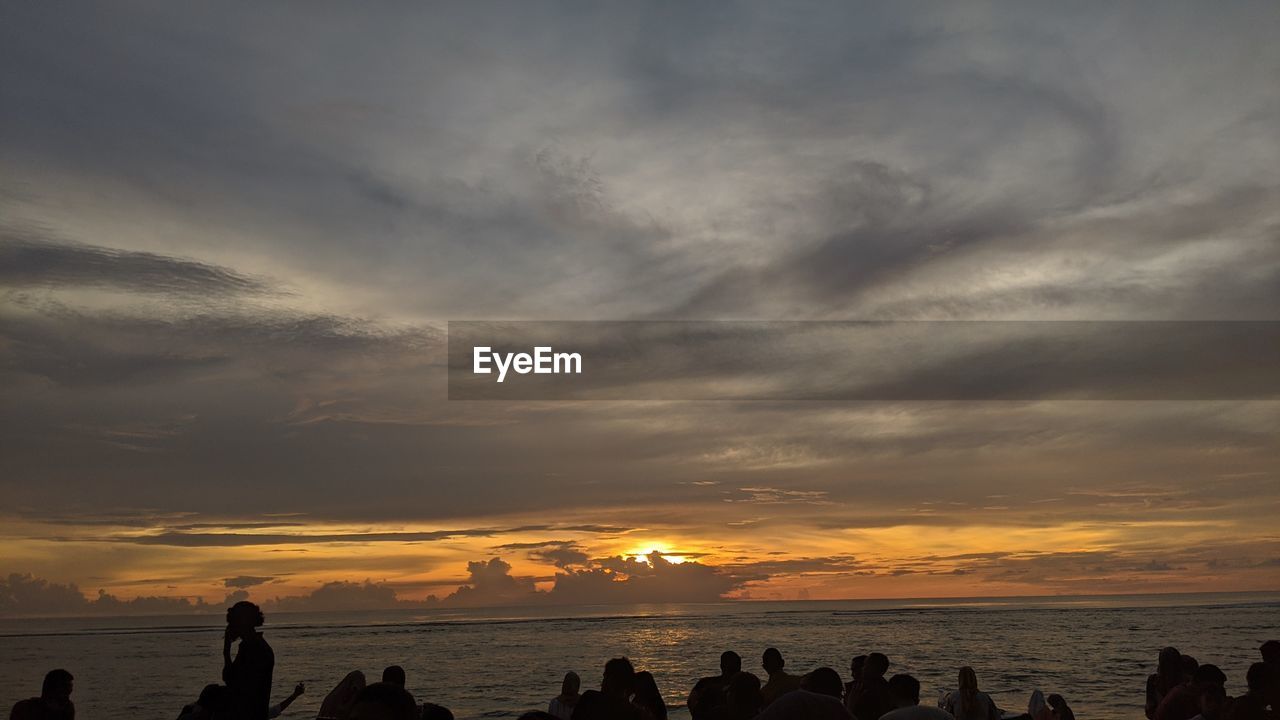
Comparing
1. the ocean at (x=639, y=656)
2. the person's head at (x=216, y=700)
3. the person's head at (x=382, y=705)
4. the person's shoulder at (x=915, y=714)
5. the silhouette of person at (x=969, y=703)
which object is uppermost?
the person's head at (x=382, y=705)

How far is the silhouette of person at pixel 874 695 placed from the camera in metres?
8.86

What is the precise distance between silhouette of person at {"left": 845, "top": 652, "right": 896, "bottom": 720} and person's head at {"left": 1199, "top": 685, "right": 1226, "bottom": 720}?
273cm

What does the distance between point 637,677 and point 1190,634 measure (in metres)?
81.9

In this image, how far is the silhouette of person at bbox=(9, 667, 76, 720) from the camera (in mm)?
9508

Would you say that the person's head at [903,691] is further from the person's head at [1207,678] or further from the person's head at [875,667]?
the person's head at [1207,678]

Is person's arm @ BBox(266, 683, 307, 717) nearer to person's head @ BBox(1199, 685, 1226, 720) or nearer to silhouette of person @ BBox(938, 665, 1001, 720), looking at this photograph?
silhouette of person @ BBox(938, 665, 1001, 720)

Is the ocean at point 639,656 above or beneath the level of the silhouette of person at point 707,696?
beneath

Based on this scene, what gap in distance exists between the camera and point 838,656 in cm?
6169

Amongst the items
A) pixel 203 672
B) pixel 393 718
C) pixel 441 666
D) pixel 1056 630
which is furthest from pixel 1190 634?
pixel 393 718

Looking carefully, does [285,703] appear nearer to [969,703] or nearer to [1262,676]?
[969,703]

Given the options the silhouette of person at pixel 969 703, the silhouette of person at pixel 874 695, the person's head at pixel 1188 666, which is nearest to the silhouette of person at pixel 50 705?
the silhouette of person at pixel 874 695

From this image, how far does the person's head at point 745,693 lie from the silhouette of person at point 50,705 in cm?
696

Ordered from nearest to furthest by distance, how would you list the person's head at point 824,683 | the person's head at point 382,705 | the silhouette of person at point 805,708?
the person's head at point 382,705 < the silhouette of person at point 805,708 < the person's head at point 824,683

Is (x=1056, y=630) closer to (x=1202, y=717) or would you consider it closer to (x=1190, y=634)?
(x=1190, y=634)
